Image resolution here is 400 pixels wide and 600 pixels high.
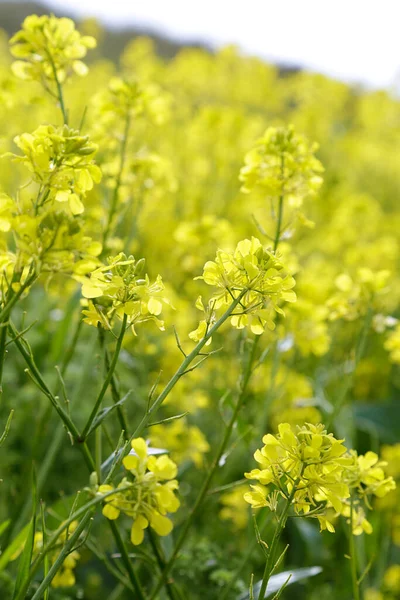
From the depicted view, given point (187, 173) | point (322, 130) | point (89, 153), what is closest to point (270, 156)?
point (89, 153)

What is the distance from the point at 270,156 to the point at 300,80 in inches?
316

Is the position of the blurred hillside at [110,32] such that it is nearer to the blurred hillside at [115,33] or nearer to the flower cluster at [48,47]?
the blurred hillside at [115,33]

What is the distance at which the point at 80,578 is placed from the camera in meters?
1.84

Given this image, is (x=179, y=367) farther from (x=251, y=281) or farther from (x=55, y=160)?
(x=55, y=160)

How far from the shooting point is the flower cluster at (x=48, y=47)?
1349 millimetres

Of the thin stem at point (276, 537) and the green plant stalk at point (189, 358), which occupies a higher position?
the green plant stalk at point (189, 358)

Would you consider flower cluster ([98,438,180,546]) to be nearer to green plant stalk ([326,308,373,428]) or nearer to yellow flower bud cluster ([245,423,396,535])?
yellow flower bud cluster ([245,423,396,535])

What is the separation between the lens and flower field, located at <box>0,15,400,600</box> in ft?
2.84

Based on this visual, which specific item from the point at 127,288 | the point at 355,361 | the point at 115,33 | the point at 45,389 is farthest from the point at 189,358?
the point at 115,33

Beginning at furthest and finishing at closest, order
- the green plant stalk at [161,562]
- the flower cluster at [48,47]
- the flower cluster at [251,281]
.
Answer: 1. the flower cluster at [48,47]
2. the green plant stalk at [161,562]
3. the flower cluster at [251,281]

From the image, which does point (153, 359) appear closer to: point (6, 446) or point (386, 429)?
point (6, 446)

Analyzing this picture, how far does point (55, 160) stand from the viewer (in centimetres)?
85

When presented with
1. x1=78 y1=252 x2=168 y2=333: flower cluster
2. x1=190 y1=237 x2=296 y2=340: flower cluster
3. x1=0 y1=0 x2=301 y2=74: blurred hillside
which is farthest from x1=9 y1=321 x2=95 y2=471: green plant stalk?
x1=0 y1=0 x2=301 y2=74: blurred hillside

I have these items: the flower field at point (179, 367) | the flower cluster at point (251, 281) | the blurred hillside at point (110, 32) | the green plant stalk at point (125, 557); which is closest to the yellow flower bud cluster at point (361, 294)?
the flower field at point (179, 367)
